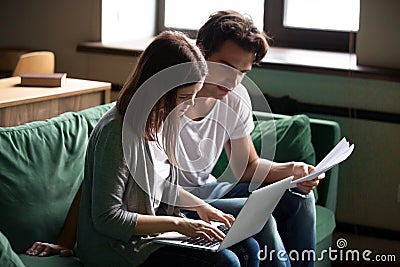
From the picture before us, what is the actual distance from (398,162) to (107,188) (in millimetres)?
1619

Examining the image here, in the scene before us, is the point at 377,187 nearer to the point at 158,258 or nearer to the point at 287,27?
the point at 287,27

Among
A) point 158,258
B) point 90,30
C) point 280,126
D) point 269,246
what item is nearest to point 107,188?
point 158,258

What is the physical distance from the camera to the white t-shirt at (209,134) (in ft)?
8.04

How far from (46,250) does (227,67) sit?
76 centimetres

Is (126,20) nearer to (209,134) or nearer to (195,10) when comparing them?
(195,10)

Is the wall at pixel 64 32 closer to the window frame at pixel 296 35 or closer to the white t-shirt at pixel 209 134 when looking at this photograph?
the window frame at pixel 296 35

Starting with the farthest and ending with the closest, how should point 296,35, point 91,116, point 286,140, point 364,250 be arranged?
point 296,35, point 364,250, point 286,140, point 91,116

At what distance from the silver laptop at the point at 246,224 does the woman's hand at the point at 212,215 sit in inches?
1.3

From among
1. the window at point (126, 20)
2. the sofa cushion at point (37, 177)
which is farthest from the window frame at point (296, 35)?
the sofa cushion at point (37, 177)

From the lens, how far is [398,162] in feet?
10.7

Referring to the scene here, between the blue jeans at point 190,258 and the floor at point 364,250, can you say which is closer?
the blue jeans at point 190,258

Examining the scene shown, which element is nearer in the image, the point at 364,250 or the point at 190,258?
the point at 190,258

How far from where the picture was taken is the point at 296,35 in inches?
149

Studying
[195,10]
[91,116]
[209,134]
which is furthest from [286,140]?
[195,10]
